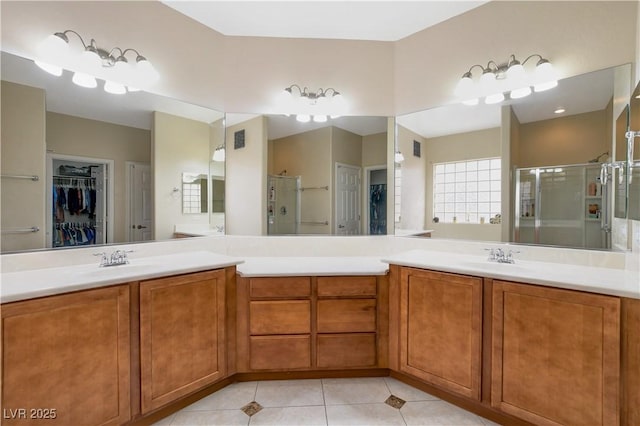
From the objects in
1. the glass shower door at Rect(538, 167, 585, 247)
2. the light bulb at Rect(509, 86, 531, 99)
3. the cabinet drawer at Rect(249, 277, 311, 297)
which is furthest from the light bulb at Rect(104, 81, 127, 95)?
the glass shower door at Rect(538, 167, 585, 247)

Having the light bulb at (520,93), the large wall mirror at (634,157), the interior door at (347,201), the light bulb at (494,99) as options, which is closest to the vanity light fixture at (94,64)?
the interior door at (347,201)

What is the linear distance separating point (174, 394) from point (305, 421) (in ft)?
2.55

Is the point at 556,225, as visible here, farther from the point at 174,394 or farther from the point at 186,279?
the point at 174,394

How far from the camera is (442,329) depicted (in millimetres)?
1701

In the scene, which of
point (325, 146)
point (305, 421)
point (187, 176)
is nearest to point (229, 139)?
point (187, 176)

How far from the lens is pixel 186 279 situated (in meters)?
1.66

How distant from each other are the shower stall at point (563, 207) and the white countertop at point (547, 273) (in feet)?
0.59

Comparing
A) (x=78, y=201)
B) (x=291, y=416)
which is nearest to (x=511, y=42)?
(x=291, y=416)

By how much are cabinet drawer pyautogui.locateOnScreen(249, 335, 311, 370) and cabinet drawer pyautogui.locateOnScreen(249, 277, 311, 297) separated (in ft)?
Result: 0.98

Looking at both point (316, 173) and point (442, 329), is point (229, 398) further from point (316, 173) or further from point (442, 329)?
point (316, 173)

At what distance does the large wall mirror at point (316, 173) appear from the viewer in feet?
7.85

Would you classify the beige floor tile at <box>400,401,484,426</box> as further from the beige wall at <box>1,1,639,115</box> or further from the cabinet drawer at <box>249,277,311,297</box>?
the beige wall at <box>1,1,639,115</box>

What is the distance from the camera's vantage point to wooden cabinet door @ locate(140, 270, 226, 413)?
1510 millimetres

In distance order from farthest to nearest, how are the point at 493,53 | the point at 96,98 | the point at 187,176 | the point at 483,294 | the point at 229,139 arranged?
the point at 229,139 → the point at 187,176 → the point at 493,53 → the point at 96,98 → the point at 483,294
